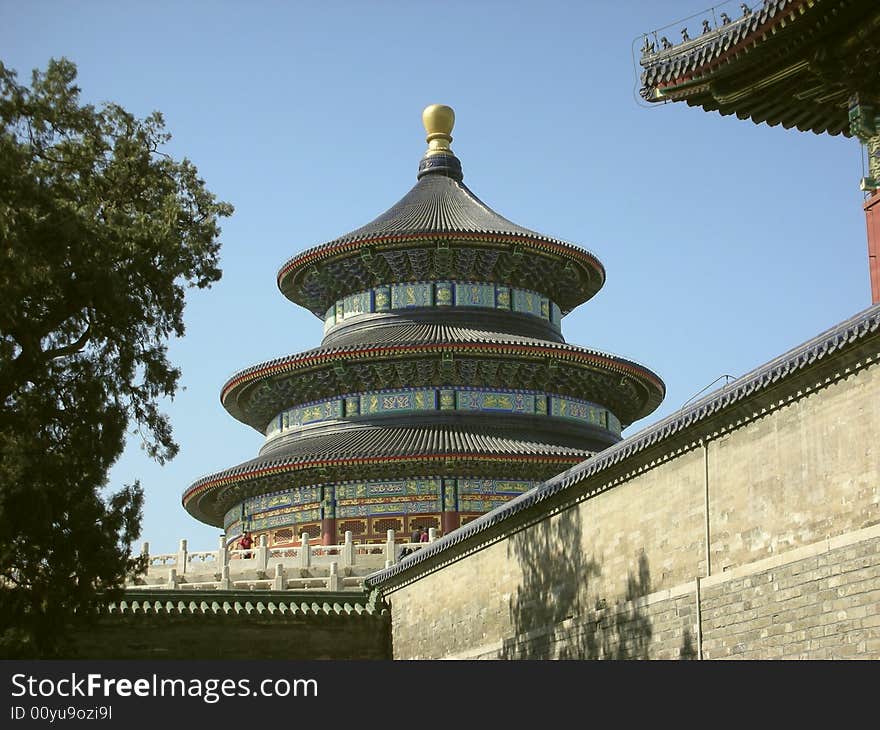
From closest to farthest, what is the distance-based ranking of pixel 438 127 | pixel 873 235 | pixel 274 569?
pixel 873 235
pixel 274 569
pixel 438 127

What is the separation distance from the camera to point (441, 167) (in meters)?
49.6

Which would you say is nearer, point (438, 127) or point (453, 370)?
point (453, 370)

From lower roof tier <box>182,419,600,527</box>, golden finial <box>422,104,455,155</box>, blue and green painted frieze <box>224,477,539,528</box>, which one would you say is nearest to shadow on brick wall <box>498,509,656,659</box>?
lower roof tier <box>182,419,600,527</box>

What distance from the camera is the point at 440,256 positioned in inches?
1761

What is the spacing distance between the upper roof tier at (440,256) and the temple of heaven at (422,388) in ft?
0.16

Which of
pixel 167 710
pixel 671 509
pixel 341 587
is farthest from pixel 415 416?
pixel 167 710

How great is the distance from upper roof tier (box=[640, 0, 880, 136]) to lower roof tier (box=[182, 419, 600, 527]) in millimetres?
18727

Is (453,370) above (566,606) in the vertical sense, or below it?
above

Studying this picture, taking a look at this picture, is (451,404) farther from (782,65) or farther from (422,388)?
(782,65)

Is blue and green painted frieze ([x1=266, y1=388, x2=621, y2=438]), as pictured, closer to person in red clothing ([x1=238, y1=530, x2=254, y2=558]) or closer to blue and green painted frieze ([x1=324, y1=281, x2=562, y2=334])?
blue and green painted frieze ([x1=324, y1=281, x2=562, y2=334])

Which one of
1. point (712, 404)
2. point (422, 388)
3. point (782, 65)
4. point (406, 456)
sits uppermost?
point (422, 388)

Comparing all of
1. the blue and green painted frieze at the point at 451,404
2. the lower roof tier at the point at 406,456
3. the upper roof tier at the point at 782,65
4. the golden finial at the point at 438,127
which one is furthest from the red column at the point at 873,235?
the golden finial at the point at 438,127

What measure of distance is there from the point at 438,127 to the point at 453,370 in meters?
10.4

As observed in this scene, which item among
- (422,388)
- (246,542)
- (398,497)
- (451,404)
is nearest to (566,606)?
(398,497)
